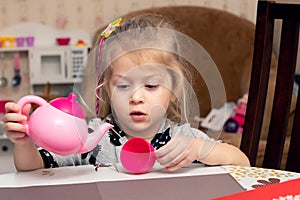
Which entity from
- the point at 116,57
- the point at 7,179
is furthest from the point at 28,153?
the point at 116,57

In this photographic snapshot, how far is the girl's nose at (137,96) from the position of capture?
0.80m

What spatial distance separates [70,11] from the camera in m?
3.21

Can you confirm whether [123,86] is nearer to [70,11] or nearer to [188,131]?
[188,131]

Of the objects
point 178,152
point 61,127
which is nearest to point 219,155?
point 178,152

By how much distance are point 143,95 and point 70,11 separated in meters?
2.51

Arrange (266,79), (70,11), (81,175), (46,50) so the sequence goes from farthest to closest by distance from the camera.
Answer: (70,11) → (46,50) → (266,79) → (81,175)

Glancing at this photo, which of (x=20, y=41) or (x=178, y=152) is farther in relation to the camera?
(x=20, y=41)

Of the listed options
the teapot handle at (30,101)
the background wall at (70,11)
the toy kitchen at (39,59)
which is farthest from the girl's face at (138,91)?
the background wall at (70,11)

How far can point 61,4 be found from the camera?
3189 mm

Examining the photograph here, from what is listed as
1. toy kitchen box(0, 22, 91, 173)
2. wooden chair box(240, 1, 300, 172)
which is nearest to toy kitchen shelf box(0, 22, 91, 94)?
toy kitchen box(0, 22, 91, 173)

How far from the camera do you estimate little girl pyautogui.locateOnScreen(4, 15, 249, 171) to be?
0.81 metres

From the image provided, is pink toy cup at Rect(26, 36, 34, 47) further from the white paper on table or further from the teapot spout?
the teapot spout

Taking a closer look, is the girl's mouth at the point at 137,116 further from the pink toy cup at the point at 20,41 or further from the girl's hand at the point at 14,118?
the pink toy cup at the point at 20,41

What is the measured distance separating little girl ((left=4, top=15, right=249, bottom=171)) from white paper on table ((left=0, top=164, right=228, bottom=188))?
2cm
